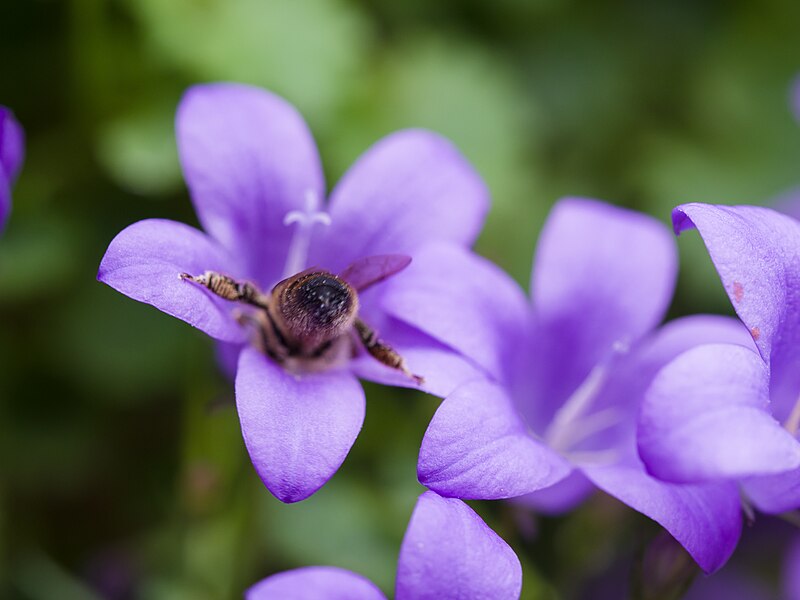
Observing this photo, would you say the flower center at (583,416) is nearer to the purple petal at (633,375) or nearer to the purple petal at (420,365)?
the purple petal at (633,375)

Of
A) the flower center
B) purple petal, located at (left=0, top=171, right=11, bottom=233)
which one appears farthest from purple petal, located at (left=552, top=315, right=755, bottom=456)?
purple petal, located at (left=0, top=171, right=11, bottom=233)

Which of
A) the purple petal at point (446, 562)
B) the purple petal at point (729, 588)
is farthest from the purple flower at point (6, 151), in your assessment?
the purple petal at point (729, 588)

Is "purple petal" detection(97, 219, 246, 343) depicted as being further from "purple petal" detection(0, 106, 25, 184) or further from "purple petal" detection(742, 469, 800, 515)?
"purple petal" detection(742, 469, 800, 515)

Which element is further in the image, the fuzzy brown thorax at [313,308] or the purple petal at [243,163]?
the purple petal at [243,163]

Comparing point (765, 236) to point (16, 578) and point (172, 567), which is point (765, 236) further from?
point (16, 578)

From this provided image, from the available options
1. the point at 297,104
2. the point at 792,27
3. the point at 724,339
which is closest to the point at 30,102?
the point at 297,104

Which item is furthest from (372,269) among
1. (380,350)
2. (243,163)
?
(243,163)

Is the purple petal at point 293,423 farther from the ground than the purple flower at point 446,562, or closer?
farther from the ground

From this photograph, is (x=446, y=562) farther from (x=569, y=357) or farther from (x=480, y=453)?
(x=569, y=357)
